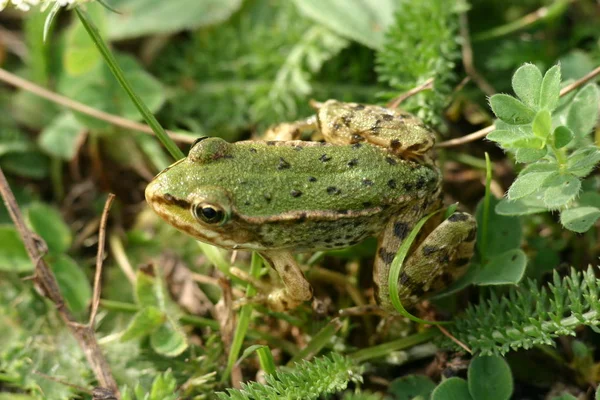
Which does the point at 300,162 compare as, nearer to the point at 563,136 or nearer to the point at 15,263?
the point at 563,136

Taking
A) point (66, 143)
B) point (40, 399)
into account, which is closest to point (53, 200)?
point (66, 143)

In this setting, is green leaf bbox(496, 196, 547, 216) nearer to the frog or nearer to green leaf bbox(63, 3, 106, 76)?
the frog

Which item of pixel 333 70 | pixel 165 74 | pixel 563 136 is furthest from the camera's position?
pixel 165 74

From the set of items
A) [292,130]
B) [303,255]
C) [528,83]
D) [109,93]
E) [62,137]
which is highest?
[109,93]

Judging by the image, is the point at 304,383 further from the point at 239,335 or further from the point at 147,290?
the point at 147,290

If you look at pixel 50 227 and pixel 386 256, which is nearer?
pixel 386 256

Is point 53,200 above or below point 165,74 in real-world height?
below

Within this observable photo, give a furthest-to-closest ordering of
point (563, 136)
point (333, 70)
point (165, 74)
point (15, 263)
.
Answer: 1. point (165, 74)
2. point (333, 70)
3. point (15, 263)
4. point (563, 136)

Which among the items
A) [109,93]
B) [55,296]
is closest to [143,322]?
[55,296]
